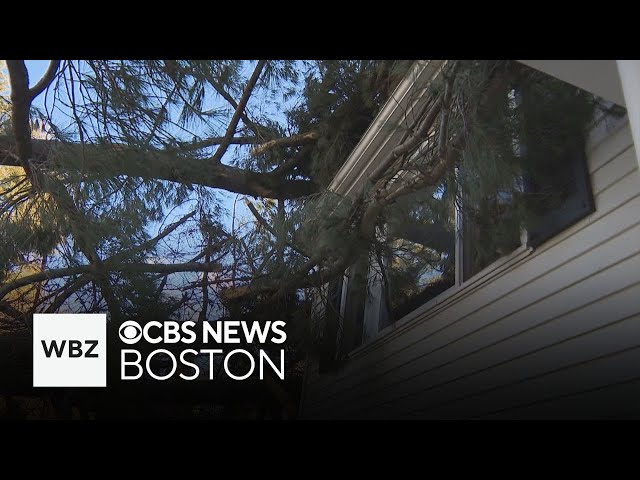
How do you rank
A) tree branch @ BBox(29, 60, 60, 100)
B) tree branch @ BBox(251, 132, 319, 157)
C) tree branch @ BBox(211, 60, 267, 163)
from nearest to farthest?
1. tree branch @ BBox(29, 60, 60, 100)
2. tree branch @ BBox(211, 60, 267, 163)
3. tree branch @ BBox(251, 132, 319, 157)

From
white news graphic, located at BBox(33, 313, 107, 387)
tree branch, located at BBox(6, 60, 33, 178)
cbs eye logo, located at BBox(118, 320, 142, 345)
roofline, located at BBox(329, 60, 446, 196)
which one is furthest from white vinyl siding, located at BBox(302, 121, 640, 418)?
tree branch, located at BBox(6, 60, 33, 178)

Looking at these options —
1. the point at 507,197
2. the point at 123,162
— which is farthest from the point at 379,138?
the point at 123,162

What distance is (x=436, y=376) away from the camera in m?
3.02

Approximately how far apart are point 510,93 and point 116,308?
2815 mm

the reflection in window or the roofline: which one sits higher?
the roofline

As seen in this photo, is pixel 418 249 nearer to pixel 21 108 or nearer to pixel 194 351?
pixel 194 351

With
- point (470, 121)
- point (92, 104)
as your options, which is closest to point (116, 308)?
point (92, 104)

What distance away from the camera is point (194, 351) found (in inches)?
166

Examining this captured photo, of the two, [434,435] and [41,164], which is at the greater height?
[41,164]

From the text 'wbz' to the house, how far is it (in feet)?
2.49

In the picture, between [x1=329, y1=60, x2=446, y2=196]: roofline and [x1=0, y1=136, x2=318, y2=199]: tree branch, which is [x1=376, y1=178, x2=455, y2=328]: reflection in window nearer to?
[x1=329, y1=60, x2=446, y2=196]: roofline

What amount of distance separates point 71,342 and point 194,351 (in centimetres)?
85

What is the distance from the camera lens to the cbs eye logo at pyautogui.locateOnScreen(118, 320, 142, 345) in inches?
151
